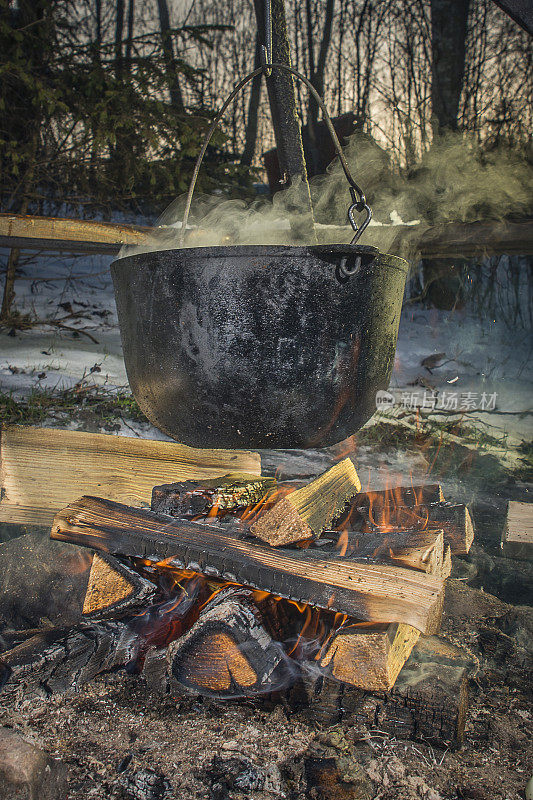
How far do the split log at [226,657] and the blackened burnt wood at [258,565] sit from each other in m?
0.14

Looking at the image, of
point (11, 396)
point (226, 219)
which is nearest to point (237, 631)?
point (226, 219)

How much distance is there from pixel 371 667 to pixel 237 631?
0.42 meters

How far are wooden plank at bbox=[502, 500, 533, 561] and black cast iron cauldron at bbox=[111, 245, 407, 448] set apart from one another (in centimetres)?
113

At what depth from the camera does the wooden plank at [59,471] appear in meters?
2.45

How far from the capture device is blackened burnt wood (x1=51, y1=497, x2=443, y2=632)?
1.54 m

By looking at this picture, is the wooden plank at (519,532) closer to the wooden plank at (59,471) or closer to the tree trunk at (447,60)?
the wooden plank at (59,471)

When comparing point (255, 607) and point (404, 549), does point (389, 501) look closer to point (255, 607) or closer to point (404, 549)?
point (404, 549)

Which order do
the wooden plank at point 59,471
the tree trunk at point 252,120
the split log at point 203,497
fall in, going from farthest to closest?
the tree trunk at point 252,120 → the wooden plank at point 59,471 → the split log at point 203,497

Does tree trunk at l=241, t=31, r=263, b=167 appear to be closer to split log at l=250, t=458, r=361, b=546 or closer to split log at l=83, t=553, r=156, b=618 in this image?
split log at l=250, t=458, r=361, b=546

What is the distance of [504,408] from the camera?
5473 millimetres

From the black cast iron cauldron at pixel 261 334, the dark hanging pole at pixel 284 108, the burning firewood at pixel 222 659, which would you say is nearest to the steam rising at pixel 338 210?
the dark hanging pole at pixel 284 108

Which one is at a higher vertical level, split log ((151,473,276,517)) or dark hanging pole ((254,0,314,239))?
dark hanging pole ((254,0,314,239))

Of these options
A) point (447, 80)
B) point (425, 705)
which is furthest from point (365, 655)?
point (447, 80)

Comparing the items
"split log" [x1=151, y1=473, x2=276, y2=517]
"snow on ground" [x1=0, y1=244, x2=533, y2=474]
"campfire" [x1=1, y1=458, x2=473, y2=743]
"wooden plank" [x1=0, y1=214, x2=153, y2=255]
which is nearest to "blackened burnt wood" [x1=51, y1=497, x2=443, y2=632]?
"campfire" [x1=1, y1=458, x2=473, y2=743]
